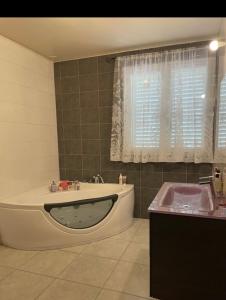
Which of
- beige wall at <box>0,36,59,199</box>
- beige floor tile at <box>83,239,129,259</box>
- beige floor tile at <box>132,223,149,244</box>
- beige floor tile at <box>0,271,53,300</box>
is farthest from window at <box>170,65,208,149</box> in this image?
beige floor tile at <box>0,271,53,300</box>

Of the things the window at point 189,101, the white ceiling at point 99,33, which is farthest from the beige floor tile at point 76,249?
the white ceiling at point 99,33

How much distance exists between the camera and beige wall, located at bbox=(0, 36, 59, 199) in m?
2.71

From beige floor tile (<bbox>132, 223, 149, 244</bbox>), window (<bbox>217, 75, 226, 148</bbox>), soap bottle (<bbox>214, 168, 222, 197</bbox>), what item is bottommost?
beige floor tile (<bbox>132, 223, 149, 244</bbox>)

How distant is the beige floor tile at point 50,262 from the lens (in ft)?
7.04

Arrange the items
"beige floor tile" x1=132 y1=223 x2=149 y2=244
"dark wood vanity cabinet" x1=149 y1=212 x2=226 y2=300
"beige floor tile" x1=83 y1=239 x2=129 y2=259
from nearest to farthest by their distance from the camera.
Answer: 1. "dark wood vanity cabinet" x1=149 y1=212 x2=226 y2=300
2. "beige floor tile" x1=83 y1=239 x2=129 y2=259
3. "beige floor tile" x1=132 y1=223 x2=149 y2=244

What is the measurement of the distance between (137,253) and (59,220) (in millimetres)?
918

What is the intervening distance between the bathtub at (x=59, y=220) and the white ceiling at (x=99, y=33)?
1885mm

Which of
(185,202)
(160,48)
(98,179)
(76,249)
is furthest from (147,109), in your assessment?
(76,249)

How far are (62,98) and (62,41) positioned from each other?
920 millimetres

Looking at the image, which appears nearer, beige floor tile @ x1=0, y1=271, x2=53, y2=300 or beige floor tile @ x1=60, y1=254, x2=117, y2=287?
beige floor tile @ x1=0, y1=271, x2=53, y2=300

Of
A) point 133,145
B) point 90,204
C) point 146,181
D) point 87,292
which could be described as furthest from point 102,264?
point 133,145

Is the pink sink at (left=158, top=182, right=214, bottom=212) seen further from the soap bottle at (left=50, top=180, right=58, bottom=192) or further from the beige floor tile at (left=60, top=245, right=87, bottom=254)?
the soap bottle at (left=50, top=180, right=58, bottom=192)

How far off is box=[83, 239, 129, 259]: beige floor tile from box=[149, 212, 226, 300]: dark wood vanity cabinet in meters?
0.78
